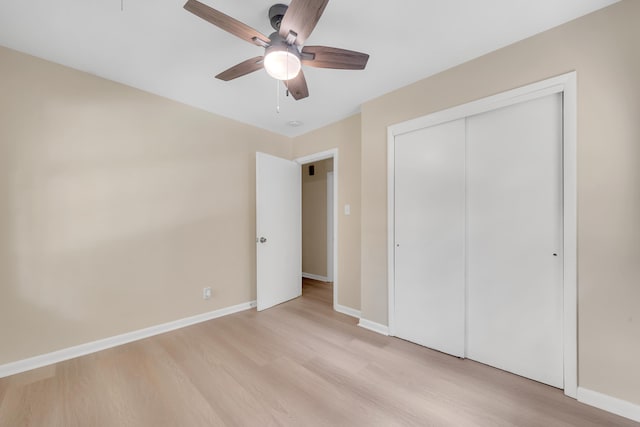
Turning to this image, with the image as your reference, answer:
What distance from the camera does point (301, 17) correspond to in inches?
51.2

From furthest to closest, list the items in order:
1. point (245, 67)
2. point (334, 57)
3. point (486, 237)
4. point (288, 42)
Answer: point (486, 237) < point (245, 67) < point (334, 57) < point (288, 42)

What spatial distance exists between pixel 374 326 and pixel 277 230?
1718mm

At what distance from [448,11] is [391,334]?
2669mm

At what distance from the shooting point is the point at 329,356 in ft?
7.02

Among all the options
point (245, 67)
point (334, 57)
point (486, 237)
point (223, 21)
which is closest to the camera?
point (223, 21)

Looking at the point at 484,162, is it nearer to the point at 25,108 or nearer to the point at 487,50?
the point at 487,50

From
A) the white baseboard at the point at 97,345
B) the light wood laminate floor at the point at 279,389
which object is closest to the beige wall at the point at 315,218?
the white baseboard at the point at 97,345

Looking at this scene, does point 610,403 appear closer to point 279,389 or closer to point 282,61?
point 279,389

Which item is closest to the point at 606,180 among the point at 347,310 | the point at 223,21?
the point at 223,21

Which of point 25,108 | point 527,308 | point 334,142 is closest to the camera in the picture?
point 527,308

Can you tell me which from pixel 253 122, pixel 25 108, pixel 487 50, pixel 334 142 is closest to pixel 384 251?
pixel 334 142

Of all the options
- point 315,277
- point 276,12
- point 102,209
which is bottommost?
point 315,277

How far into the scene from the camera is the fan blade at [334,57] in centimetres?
151

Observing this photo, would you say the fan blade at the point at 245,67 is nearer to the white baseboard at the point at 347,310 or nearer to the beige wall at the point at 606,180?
the beige wall at the point at 606,180
